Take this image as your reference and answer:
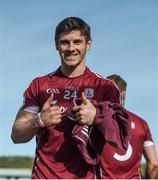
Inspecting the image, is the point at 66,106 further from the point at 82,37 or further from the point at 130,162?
the point at 130,162

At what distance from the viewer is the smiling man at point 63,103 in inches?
130

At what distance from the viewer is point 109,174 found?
15.5 feet

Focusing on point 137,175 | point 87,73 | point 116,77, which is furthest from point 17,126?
point 116,77

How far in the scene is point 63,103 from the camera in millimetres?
3420

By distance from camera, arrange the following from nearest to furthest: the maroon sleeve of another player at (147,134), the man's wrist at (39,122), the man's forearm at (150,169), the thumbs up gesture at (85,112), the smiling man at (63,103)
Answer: the thumbs up gesture at (85,112)
the man's wrist at (39,122)
the smiling man at (63,103)
the maroon sleeve of another player at (147,134)
the man's forearm at (150,169)

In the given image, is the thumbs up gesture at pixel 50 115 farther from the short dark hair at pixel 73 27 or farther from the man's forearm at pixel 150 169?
the man's forearm at pixel 150 169

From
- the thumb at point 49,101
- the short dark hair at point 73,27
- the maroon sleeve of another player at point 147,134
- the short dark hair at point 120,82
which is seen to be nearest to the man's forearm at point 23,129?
the thumb at point 49,101

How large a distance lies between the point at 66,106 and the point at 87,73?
25 centimetres

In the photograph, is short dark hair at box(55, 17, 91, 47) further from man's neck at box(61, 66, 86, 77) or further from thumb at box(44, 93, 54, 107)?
thumb at box(44, 93, 54, 107)

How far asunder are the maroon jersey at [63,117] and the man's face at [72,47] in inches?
4.4

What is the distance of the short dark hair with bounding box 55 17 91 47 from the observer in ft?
11.3

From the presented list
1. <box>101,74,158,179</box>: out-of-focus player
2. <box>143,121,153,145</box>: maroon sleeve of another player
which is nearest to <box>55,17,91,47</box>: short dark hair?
<box>101,74,158,179</box>: out-of-focus player

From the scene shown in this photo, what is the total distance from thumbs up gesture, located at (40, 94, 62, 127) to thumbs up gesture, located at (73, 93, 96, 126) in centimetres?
11

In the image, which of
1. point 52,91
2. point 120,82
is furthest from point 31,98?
point 120,82
